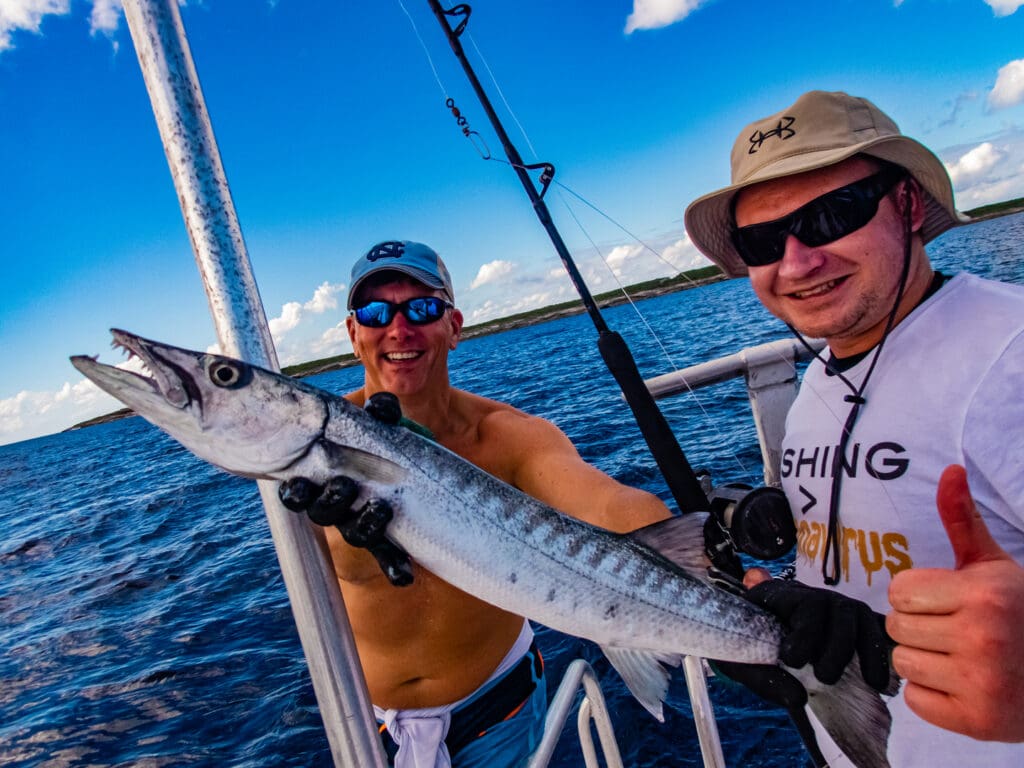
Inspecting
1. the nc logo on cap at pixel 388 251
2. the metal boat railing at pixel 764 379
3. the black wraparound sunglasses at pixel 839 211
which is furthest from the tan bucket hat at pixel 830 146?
the metal boat railing at pixel 764 379

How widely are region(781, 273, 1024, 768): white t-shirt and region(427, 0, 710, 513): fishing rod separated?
0.76 m

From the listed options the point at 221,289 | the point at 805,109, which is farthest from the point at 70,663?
the point at 805,109

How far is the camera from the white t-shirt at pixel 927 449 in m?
1.84

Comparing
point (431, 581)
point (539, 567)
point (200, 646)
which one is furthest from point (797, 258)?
point (200, 646)

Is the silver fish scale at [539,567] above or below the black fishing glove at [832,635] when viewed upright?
above

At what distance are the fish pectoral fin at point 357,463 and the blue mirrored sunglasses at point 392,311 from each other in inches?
47.9

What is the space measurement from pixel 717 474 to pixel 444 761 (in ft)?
27.6

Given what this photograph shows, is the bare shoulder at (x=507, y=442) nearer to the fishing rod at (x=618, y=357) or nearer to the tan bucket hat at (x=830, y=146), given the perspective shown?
the fishing rod at (x=618, y=357)

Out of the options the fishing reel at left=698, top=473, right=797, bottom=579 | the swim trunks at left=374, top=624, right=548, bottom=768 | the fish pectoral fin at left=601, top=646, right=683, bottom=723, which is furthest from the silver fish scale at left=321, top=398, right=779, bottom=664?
the swim trunks at left=374, top=624, right=548, bottom=768

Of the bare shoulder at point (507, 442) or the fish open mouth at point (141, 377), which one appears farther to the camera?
the bare shoulder at point (507, 442)

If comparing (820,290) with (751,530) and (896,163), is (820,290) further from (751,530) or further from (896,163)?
(751,530)

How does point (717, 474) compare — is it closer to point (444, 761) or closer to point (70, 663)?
point (444, 761)

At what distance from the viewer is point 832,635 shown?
6.62 feet

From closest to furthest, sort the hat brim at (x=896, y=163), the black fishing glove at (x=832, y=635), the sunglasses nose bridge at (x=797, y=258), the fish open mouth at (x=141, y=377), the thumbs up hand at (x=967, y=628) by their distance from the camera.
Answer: the thumbs up hand at (x=967, y=628) → the fish open mouth at (x=141, y=377) → the black fishing glove at (x=832, y=635) → the hat brim at (x=896, y=163) → the sunglasses nose bridge at (x=797, y=258)
